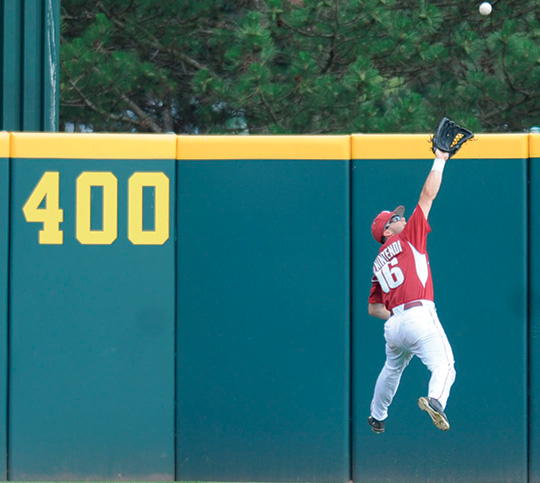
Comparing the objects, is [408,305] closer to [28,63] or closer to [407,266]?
[407,266]

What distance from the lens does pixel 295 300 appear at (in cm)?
500

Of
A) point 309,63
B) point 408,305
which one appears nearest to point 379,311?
point 408,305

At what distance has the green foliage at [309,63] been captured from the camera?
9391 millimetres

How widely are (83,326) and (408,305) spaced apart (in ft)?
6.50

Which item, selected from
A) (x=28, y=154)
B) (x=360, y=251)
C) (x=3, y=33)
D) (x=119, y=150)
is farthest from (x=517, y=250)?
(x=3, y=33)

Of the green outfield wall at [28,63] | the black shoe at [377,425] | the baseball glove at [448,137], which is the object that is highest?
the green outfield wall at [28,63]

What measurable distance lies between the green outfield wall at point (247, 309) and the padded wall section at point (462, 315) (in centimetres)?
1

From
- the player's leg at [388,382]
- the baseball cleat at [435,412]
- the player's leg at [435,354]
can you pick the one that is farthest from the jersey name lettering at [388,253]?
the baseball cleat at [435,412]

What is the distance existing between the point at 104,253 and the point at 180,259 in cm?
47

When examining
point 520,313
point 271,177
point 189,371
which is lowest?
point 189,371

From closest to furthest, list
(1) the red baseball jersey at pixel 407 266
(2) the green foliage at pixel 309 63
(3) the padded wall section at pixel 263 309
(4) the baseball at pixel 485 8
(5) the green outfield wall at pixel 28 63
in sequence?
(1) the red baseball jersey at pixel 407 266
(3) the padded wall section at pixel 263 309
(5) the green outfield wall at pixel 28 63
(2) the green foliage at pixel 309 63
(4) the baseball at pixel 485 8

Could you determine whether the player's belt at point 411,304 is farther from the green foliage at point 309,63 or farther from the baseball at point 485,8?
the baseball at point 485,8

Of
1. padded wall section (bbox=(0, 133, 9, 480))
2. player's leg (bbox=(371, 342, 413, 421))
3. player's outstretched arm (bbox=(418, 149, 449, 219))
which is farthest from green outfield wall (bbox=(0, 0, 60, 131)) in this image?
player's leg (bbox=(371, 342, 413, 421))

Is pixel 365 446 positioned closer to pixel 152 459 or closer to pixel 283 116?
pixel 152 459
